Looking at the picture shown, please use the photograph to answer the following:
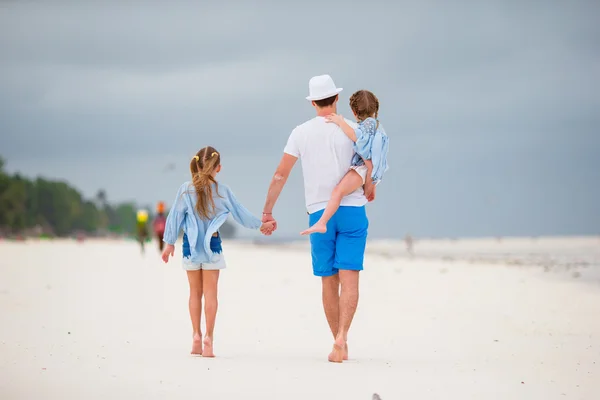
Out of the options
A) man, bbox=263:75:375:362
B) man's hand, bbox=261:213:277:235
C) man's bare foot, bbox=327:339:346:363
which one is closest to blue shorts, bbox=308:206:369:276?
man, bbox=263:75:375:362

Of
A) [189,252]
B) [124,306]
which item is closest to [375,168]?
[189,252]

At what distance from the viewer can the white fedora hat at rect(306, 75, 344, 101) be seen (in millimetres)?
7602

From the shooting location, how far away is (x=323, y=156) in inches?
298

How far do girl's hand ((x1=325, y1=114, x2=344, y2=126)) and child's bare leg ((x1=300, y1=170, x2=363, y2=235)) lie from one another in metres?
0.43

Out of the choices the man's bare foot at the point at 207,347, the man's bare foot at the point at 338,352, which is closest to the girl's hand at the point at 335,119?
the man's bare foot at the point at 338,352

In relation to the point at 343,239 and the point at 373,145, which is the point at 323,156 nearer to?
the point at 373,145

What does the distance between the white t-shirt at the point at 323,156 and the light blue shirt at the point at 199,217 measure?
1.95ft

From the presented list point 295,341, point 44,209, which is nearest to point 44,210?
point 44,209

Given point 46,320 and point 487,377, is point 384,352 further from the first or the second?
point 46,320

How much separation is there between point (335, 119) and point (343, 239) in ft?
3.30

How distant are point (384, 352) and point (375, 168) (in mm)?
1991

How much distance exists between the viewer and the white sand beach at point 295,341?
629 centimetres

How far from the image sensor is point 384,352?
335 inches

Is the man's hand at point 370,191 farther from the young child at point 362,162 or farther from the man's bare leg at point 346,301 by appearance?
the man's bare leg at point 346,301
